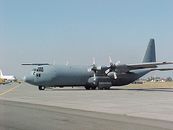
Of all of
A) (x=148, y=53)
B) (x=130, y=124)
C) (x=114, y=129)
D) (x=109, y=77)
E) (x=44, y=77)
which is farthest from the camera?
(x=148, y=53)

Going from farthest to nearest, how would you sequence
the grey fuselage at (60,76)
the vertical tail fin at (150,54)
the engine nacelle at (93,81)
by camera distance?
the vertical tail fin at (150,54)
the engine nacelle at (93,81)
the grey fuselage at (60,76)

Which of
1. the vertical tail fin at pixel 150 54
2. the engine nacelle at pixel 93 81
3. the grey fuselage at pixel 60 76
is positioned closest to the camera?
the grey fuselage at pixel 60 76

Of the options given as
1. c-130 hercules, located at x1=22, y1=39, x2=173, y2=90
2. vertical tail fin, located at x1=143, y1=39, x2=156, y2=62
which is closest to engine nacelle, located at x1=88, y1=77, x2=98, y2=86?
c-130 hercules, located at x1=22, y1=39, x2=173, y2=90

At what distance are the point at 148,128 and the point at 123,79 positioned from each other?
45.2 m

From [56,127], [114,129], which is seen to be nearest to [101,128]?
[114,129]

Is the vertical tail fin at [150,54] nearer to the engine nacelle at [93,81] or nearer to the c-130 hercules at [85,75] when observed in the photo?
the c-130 hercules at [85,75]

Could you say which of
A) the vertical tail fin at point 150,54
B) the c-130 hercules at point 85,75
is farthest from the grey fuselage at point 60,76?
the vertical tail fin at point 150,54

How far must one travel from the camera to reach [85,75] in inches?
2172

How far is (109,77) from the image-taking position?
5594 centimetres

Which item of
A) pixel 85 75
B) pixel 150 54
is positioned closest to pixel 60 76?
pixel 85 75

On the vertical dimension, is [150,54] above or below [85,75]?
above

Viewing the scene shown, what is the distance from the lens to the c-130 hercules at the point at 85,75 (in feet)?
171

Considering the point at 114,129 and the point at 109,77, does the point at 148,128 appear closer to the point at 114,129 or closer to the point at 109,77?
the point at 114,129

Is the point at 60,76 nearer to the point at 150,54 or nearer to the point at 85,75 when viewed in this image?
the point at 85,75
